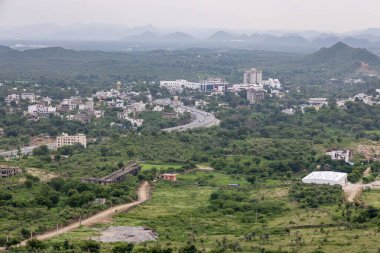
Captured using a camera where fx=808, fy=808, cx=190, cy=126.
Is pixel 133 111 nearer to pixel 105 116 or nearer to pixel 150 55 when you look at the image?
pixel 105 116

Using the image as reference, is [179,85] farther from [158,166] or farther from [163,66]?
[158,166]

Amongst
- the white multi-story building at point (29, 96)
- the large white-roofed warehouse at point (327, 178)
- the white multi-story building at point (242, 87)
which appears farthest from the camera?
the white multi-story building at point (242, 87)

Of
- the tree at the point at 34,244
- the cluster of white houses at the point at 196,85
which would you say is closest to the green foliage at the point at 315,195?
the tree at the point at 34,244

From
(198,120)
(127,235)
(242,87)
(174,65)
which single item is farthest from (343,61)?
(127,235)

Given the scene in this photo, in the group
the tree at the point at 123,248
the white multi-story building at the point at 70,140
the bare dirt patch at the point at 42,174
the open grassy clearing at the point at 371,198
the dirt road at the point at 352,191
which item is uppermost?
the tree at the point at 123,248

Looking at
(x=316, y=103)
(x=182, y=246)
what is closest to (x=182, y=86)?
(x=316, y=103)

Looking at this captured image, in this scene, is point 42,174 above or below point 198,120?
above

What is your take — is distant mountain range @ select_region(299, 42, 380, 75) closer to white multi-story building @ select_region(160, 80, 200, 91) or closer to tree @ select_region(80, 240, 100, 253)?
white multi-story building @ select_region(160, 80, 200, 91)

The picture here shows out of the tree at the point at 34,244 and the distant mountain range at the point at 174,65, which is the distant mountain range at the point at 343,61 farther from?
the tree at the point at 34,244

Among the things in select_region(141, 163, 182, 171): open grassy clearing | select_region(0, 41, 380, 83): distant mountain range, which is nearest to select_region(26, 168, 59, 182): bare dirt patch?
select_region(141, 163, 182, 171): open grassy clearing
